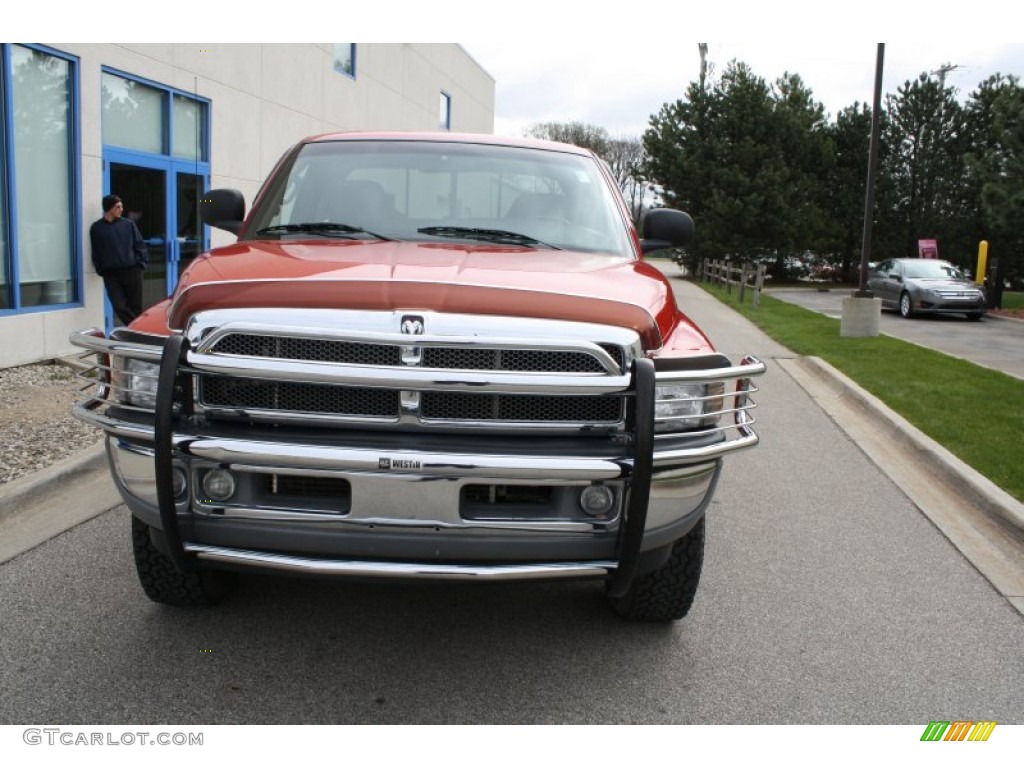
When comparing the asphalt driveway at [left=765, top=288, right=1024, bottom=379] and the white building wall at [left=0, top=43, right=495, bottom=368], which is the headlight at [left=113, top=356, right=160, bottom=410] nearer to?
the white building wall at [left=0, top=43, right=495, bottom=368]

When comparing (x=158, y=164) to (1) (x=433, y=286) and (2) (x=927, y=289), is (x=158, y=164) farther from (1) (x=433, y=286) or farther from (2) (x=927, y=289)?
(2) (x=927, y=289)

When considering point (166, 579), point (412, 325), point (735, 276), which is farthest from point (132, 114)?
point (735, 276)

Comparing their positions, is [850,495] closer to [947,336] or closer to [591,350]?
[591,350]

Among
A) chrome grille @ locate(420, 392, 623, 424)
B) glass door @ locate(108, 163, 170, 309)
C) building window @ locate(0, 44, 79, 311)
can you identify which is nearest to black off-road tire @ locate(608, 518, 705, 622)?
chrome grille @ locate(420, 392, 623, 424)

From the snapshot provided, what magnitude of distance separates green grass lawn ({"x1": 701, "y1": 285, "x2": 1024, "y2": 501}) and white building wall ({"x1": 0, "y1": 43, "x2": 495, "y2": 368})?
28.5 ft

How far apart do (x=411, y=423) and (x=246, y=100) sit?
14.3 m

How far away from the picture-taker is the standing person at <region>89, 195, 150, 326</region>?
441 inches

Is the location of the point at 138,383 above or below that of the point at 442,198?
below

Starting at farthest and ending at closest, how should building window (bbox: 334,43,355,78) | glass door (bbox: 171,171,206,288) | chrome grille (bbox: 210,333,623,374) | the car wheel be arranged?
the car wheel → building window (bbox: 334,43,355,78) → glass door (bbox: 171,171,206,288) → chrome grille (bbox: 210,333,623,374)

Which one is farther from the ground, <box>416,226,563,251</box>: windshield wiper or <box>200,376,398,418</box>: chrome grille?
<box>416,226,563,251</box>: windshield wiper

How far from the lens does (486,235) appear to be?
4.41 metres

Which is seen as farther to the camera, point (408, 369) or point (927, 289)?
point (927, 289)
